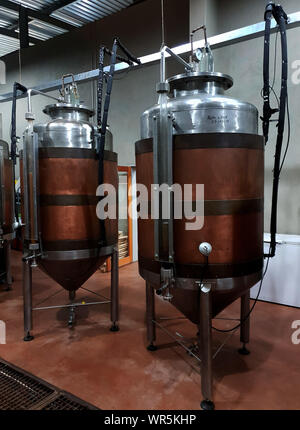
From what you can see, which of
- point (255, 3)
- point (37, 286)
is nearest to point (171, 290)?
point (37, 286)

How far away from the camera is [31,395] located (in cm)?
207

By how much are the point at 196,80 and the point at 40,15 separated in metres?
4.91

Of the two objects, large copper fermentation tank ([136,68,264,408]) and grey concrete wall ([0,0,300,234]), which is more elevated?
grey concrete wall ([0,0,300,234])

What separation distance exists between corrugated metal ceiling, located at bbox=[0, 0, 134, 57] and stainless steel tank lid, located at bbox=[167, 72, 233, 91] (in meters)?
3.97

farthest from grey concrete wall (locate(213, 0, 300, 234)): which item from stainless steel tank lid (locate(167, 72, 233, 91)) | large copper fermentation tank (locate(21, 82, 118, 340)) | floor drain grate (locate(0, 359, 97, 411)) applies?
floor drain grate (locate(0, 359, 97, 411))

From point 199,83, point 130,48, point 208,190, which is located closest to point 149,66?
point 130,48

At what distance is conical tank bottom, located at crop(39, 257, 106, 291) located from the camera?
271 centimetres

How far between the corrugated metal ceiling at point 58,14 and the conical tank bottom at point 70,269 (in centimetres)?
432

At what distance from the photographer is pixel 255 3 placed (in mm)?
3824

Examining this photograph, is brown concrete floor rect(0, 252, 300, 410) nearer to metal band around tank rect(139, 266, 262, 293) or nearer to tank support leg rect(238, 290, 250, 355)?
tank support leg rect(238, 290, 250, 355)

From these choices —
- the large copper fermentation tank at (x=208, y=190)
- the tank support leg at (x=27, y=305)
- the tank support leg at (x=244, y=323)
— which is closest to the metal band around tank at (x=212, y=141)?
the large copper fermentation tank at (x=208, y=190)

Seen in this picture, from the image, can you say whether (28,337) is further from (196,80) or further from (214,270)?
(196,80)

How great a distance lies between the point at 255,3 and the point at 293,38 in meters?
0.69
